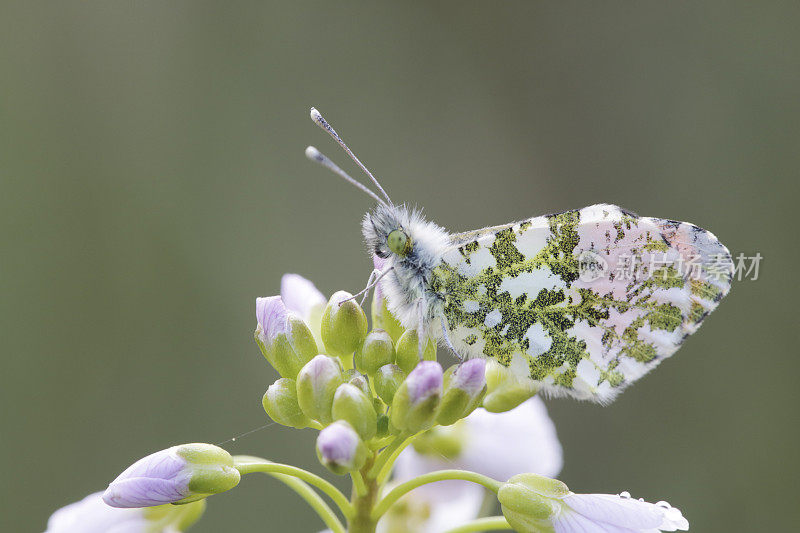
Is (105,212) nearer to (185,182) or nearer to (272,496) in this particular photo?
(185,182)

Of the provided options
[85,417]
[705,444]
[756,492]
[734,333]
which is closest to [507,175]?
[734,333]

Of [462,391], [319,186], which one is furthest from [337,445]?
[319,186]

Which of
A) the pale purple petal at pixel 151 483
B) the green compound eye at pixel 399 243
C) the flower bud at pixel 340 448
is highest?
the green compound eye at pixel 399 243

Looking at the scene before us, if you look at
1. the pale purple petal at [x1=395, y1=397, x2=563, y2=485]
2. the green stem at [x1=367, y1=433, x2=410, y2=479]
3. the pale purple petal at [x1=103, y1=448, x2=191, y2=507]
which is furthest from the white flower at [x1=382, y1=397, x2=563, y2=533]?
the pale purple petal at [x1=103, y1=448, x2=191, y2=507]

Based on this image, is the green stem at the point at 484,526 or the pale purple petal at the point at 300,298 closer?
the green stem at the point at 484,526

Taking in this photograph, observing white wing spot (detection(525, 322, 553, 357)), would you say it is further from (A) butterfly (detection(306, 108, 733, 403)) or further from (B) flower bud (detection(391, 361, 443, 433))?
(B) flower bud (detection(391, 361, 443, 433))

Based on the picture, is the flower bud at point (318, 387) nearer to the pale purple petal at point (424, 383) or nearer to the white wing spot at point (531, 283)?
the pale purple petal at point (424, 383)

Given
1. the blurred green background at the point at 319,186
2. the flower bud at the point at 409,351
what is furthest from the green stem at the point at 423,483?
the blurred green background at the point at 319,186
